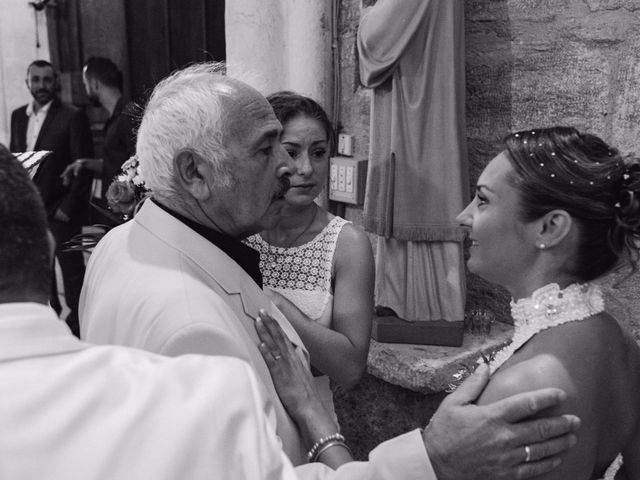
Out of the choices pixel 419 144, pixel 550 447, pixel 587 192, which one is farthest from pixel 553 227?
pixel 419 144

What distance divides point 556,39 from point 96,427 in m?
2.54

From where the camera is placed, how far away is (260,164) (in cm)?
173

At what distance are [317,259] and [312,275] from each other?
0.05 m

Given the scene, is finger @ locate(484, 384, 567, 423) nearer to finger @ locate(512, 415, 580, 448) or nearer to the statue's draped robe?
finger @ locate(512, 415, 580, 448)

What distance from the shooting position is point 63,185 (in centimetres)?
536

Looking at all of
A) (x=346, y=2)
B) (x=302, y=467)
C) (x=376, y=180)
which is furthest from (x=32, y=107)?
(x=302, y=467)

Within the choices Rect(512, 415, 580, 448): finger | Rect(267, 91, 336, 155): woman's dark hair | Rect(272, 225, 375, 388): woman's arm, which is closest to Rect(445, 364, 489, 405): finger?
Rect(512, 415, 580, 448): finger

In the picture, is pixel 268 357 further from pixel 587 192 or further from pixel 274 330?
pixel 587 192

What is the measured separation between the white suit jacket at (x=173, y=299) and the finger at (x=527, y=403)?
44cm

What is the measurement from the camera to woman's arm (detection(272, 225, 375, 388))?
2133 millimetres

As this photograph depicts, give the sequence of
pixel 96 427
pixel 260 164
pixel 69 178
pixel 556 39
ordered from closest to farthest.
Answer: pixel 96 427 → pixel 260 164 → pixel 556 39 → pixel 69 178

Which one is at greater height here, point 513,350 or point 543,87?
point 543,87

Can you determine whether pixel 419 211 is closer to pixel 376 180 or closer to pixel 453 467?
pixel 376 180

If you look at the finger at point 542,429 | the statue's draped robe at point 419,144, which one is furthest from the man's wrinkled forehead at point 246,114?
the statue's draped robe at point 419,144
